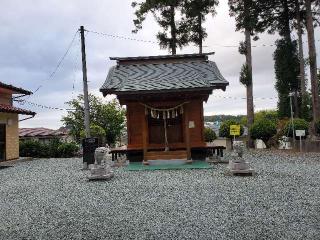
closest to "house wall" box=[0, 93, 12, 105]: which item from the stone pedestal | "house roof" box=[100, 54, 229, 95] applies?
"house roof" box=[100, 54, 229, 95]

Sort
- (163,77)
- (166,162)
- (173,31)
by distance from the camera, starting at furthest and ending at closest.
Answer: (173,31) < (163,77) < (166,162)

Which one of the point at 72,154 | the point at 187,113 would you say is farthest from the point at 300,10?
the point at 72,154

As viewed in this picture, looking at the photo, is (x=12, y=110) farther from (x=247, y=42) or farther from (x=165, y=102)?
(x=247, y=42)

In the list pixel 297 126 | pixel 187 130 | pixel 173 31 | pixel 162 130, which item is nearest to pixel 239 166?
pixel 187 130

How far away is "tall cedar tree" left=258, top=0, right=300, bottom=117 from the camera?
2561 cm

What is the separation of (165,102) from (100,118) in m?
27.2

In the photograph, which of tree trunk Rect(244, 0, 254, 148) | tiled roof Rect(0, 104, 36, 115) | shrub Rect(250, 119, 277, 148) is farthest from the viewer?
tree trunk Rect(244, 0, 254, 148)

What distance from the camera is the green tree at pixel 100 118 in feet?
129

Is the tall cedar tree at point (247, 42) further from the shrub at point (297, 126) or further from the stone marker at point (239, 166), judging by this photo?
the stone marker at point (239, 166)

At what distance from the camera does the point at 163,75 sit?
1560cm

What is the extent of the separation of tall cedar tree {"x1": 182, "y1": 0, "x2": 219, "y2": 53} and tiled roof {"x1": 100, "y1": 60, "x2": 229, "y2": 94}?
30.3ft

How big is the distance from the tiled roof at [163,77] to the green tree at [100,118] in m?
22.2

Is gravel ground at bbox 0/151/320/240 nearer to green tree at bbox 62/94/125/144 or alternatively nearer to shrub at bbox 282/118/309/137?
shrub at bbox 282/118/309/137

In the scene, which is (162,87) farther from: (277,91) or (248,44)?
(277,91)
